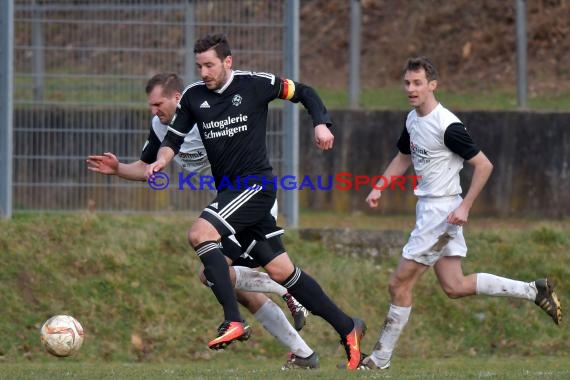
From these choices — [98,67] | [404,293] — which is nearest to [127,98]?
[98,67]

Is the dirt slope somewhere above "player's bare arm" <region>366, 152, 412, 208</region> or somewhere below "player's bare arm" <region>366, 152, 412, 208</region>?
above

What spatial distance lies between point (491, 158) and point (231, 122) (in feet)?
19.7

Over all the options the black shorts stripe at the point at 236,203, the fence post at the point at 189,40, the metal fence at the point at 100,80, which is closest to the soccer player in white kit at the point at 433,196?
the black shorts stripe at the point at 236,203

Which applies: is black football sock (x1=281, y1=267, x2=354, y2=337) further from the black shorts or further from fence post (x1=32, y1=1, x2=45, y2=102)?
fence post (x1=32, y1=1, x2=45, y2=102)

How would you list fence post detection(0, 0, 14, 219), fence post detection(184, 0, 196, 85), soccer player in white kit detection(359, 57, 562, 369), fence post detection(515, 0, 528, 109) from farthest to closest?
fence post detection(515, 0, 528, 109) < fence post detection(184, 0, 196, 85) < fence post detection(0, 0, 14, 219) < soccer player in white kit detection(359, 57, 562, 369)

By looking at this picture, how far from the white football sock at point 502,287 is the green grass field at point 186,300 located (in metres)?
1.46

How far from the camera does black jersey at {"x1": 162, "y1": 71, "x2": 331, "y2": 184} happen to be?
8.48 metres

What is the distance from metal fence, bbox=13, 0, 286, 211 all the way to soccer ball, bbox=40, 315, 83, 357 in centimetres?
473

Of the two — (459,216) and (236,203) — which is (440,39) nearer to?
(459,216)

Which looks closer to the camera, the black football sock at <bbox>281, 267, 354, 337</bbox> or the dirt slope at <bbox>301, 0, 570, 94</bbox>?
the black football sock at <bbox>281, 267, 354, 337</bbox>

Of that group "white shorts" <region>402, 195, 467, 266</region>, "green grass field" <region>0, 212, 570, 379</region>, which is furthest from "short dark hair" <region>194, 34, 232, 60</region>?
"green grass field" <region>0, 212, 570, 379</region>

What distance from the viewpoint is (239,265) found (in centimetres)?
907

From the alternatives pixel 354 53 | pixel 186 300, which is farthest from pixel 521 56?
pixel 186 300

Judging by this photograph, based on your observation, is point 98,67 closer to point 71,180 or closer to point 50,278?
point 71,180
